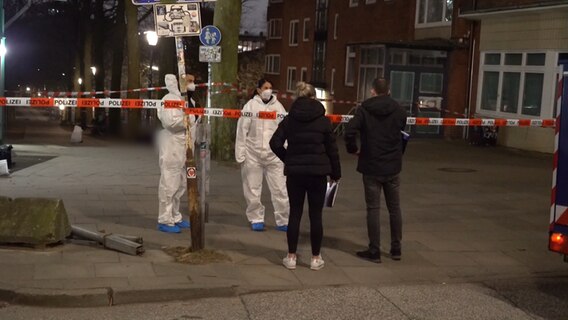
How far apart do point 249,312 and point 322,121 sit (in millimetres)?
2041

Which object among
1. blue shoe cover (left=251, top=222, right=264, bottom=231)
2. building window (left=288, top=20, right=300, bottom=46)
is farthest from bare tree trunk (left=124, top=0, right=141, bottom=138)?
blue shoe cover (left=251, top=222, right=264, bottom=231)

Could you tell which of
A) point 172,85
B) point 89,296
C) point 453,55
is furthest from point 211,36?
point 89,296

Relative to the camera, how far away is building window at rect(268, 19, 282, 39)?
46.5 metres

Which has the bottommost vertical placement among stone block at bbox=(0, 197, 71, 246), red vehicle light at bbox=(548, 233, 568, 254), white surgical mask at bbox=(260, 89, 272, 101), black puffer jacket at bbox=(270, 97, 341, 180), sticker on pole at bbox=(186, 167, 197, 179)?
stone block at bbox=(0, 197, 71, 246)

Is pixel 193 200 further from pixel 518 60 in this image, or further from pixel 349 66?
pixel 349 66

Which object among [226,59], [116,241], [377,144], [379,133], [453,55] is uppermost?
[453,55]

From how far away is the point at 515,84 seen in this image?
65.2 ft

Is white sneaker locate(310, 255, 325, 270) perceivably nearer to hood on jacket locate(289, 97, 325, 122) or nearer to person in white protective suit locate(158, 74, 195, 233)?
hood on jacket locate(289, 97, 325, 122)

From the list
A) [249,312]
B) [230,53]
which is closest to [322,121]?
[249,312]

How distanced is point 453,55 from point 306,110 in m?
16.9

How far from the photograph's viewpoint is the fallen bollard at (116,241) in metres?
6.92

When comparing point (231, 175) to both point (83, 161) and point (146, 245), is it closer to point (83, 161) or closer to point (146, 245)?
point (83, 161)

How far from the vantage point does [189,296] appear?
5.97 metres

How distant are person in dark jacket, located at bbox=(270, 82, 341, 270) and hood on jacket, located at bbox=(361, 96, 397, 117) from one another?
0.61 m
